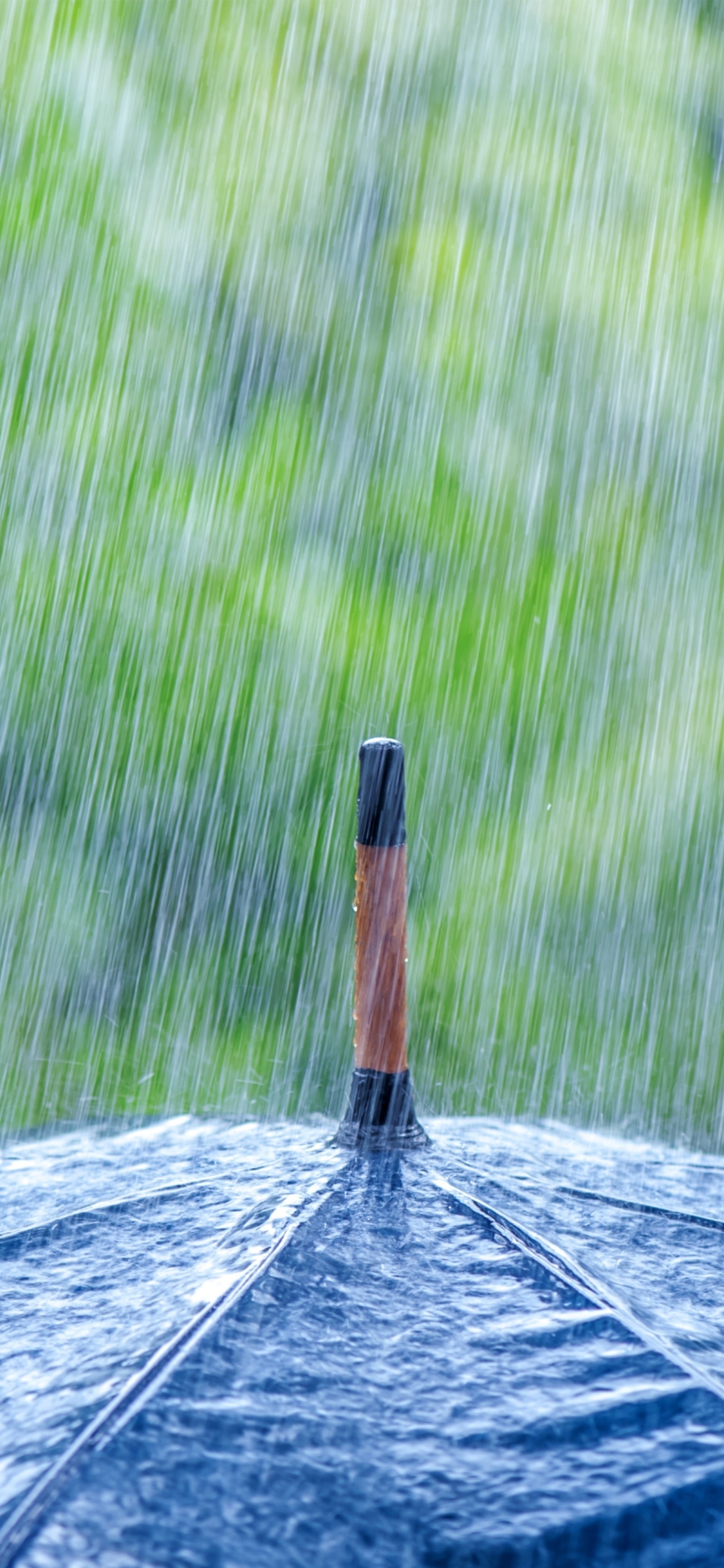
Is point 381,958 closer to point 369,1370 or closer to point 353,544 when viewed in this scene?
point 369,1370

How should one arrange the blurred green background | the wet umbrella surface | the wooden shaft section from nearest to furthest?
the wet umbrella surface → the wooden shaft section → the blurred green background

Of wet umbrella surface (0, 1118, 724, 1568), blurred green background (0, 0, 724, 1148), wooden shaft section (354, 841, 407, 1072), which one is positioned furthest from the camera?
blurred green background (0, 0, 724, 1148)

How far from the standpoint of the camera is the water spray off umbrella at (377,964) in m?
1.67

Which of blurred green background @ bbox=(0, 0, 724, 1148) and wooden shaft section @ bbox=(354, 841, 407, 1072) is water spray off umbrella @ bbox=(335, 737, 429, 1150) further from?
blurred green background @ bbox=(0, 0, 724, 1148)

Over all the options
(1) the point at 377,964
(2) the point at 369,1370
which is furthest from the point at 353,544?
(2) the point at 369,1370

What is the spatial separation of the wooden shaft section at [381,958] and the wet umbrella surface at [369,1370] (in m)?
0.14

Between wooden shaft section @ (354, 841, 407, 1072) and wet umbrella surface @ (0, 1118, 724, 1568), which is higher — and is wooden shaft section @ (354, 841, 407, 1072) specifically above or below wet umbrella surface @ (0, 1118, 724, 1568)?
above

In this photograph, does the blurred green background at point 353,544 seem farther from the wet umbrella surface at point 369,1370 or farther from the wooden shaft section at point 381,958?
the wet umbrella surface at point 369,1370

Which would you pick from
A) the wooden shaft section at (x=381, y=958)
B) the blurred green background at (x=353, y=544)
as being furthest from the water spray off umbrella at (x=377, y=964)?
the blurred green background at (x=353, y=544)

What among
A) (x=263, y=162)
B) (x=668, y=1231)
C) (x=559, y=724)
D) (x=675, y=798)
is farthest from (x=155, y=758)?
(x=668, y=1231)

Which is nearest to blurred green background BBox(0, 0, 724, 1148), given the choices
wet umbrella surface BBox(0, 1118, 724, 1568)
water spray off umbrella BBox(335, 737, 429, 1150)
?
water spray off umbrella BBox(335, 737, 429, 1150)

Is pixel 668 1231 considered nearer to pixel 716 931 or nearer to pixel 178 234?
pixel 716 931

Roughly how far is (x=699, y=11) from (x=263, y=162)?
2.25 metres

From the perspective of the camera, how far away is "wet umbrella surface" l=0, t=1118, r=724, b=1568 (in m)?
0.96
